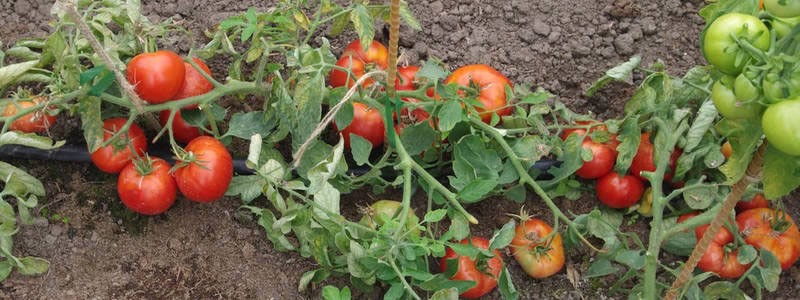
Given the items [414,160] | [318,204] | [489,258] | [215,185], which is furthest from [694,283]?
[215,185]

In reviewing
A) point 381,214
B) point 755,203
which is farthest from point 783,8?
point 755,203

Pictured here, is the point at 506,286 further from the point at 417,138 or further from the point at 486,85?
the point at 486,85

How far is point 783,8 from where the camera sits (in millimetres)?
1112

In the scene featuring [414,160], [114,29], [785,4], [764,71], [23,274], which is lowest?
[23,274]

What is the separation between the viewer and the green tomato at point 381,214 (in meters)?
1.86

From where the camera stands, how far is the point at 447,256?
196 cm

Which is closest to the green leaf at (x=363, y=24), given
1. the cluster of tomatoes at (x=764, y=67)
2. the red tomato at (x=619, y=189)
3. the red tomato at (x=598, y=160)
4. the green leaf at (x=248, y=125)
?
the green leaf at (x=248, y=125)

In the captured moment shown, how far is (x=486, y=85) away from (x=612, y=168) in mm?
406

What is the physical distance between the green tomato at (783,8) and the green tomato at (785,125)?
4.7 inches

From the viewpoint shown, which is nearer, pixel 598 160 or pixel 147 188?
pixel 147 188

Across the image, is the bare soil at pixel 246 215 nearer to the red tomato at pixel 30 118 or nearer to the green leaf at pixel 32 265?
the green leaf at pixel 32 265

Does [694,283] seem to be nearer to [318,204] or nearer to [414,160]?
[414,160]

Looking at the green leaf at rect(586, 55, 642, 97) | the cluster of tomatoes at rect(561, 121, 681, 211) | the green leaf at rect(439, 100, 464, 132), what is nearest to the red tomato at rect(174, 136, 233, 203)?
the green leaf at rect(439, 100, 464, 132)

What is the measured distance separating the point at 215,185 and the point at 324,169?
0.33 m
